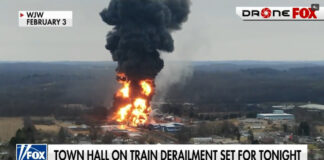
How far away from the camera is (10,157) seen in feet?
124

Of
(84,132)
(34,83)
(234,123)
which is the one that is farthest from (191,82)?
(84,132)

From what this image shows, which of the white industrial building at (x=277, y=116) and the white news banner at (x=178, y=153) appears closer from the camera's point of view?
the white news banner at (x=178, y=153)

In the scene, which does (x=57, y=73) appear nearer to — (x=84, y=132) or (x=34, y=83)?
(x=34, y=83)

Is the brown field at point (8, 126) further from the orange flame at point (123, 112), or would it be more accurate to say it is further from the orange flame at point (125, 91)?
the orange flame at point (125, 91)

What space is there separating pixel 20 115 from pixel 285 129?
21.7 m

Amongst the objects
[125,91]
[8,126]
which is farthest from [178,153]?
[8,126]

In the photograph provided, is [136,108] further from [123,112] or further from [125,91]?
[125,91]

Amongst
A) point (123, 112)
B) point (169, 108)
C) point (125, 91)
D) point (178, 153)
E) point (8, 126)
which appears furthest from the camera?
point (169, 108)

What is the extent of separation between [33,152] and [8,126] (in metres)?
17.3

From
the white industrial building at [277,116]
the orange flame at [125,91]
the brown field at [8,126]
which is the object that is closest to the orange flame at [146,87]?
the orange flame at [125,91]

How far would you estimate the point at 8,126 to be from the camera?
159ft

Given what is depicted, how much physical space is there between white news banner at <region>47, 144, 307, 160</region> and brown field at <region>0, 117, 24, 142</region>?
14.7 m

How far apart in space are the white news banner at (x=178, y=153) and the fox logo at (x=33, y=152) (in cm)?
30

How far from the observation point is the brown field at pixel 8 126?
45766mm
